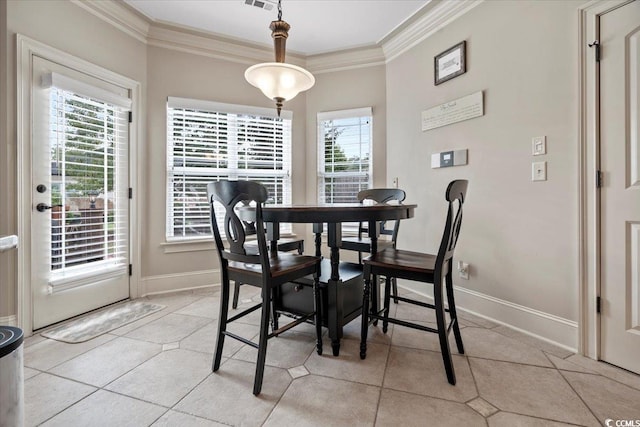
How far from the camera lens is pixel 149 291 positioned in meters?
3.04

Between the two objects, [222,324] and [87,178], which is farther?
[87,178]

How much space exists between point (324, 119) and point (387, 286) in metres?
2.31

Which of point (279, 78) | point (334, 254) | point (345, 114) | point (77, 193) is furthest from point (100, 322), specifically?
point (345, 114)

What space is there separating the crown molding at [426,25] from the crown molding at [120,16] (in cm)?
247

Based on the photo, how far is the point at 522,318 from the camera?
2.17 m

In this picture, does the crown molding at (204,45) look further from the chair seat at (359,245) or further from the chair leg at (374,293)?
the chair leg at (374,293)

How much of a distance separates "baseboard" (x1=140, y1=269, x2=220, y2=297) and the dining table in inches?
57.5

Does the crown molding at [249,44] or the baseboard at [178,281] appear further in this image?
the baseboard at [178,281]

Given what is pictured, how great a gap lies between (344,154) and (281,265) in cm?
227

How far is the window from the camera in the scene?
317cm

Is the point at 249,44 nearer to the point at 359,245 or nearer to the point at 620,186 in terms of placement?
the point at 359,245

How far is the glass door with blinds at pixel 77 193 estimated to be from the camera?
2.20 m

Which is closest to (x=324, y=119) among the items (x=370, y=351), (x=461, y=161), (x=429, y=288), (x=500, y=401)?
(x=461, y=161)

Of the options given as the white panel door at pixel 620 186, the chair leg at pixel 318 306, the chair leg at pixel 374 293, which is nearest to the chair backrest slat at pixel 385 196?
the chair leg at pixel 374 293
